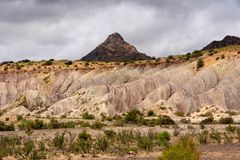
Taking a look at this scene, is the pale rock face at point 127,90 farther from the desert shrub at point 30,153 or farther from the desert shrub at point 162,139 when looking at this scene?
the desert shrub at point 30,153

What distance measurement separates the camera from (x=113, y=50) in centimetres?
12888

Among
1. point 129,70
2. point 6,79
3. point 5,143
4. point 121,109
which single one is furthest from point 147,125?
point 6,79

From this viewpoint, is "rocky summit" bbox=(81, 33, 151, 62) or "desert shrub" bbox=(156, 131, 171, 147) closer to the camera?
"desert shrub" bbox=(156, 131, 171, 147)

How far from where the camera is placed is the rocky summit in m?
126

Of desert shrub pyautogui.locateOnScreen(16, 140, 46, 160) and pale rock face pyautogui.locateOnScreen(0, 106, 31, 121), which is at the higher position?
pale rock face pyautogui.locateOnScreen(0, 106, 31, 121)

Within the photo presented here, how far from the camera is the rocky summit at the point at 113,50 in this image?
12606 centimetres

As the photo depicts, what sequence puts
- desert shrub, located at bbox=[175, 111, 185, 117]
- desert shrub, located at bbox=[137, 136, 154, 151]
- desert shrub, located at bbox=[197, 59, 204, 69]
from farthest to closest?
desert shrub, located at bbox=[197, 59, 204, 69] < desert shrub, located at bbox=[175, 111, 185, 117] < desert shrub, located at bbox=[137, 136, 154, 151]

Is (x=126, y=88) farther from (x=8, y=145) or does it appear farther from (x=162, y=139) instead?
(x=8, y=145)

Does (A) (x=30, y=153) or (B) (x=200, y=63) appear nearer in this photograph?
(A) (x=30, y=153)

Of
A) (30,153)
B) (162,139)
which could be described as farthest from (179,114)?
(30,153)

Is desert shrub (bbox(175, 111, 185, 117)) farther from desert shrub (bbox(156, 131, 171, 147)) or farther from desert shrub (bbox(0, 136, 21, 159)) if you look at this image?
desert shrub (bbox(0, 136, 21, 159))

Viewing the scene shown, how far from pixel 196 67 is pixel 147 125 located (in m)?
35.6

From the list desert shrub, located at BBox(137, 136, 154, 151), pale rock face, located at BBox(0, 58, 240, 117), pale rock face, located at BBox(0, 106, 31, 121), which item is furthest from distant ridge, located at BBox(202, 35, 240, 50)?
desert shrub, located at BBox(137, 136, 154, 151)

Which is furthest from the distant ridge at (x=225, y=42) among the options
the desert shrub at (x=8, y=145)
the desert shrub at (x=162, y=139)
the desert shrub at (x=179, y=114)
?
the desert shrub at (x=8, y=145)
